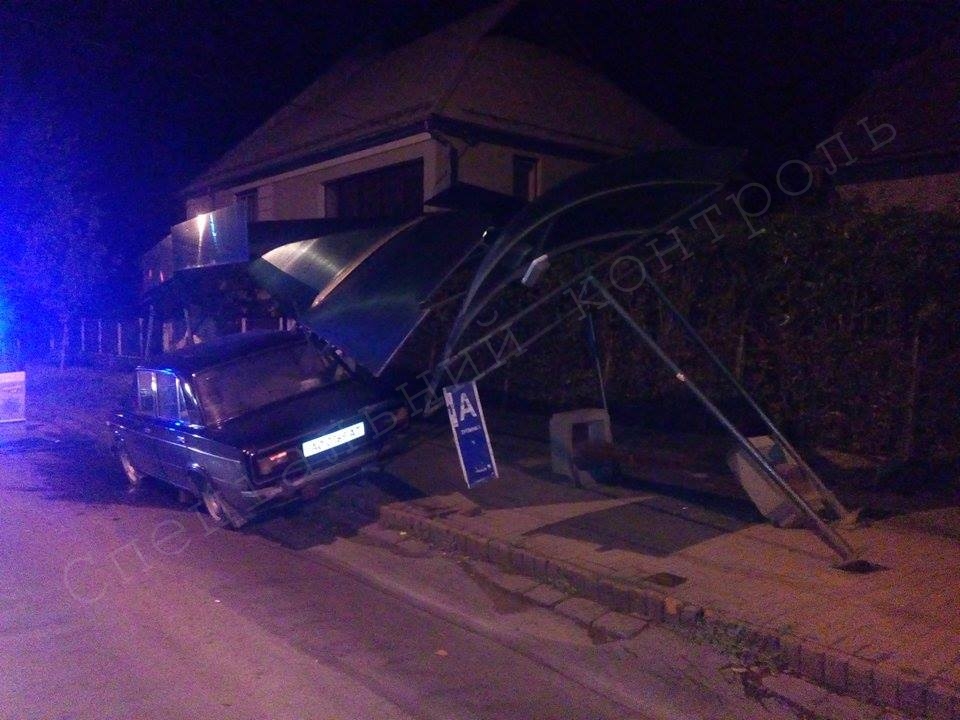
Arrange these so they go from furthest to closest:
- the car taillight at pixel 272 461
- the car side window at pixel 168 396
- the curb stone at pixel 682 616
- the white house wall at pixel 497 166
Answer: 1. the white house wall at pixel 497 166
2. the car side window at pixel 168 396
3. the car taillight at pixel 272 461
4. the curb stone at pixel 682 616

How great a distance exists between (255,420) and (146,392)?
193cm

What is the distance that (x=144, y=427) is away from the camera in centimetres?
961

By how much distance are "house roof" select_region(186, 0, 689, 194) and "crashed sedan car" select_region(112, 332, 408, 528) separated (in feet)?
26.8

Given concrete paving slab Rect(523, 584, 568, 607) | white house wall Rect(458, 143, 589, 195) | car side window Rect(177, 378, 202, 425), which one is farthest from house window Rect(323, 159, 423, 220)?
concrete paving slab Rect(523, 584, 568, 607)

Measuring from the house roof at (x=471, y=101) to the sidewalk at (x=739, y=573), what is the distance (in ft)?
31.3

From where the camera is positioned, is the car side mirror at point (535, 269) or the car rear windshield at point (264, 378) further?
the car rear windshield at point (264, 378)

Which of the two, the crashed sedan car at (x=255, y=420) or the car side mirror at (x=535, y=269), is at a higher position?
the car side mirror at (x=535, y=269)

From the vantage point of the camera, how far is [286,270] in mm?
10805

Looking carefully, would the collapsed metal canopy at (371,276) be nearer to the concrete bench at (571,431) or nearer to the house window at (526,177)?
the concrete bench at (571,431)

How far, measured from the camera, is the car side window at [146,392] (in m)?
9.45

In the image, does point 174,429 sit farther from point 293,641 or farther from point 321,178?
point 321,178

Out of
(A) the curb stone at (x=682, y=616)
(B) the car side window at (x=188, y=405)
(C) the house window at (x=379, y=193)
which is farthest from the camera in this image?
(C) the house window at (x=379, y=193)

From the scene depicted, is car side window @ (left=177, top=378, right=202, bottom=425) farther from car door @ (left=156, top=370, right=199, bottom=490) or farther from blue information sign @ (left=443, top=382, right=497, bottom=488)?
blue information sign @ (left=443, top=382, right=497, bottom=488)

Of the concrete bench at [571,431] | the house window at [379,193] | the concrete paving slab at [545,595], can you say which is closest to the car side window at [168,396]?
the concrete bench at [571,431]
